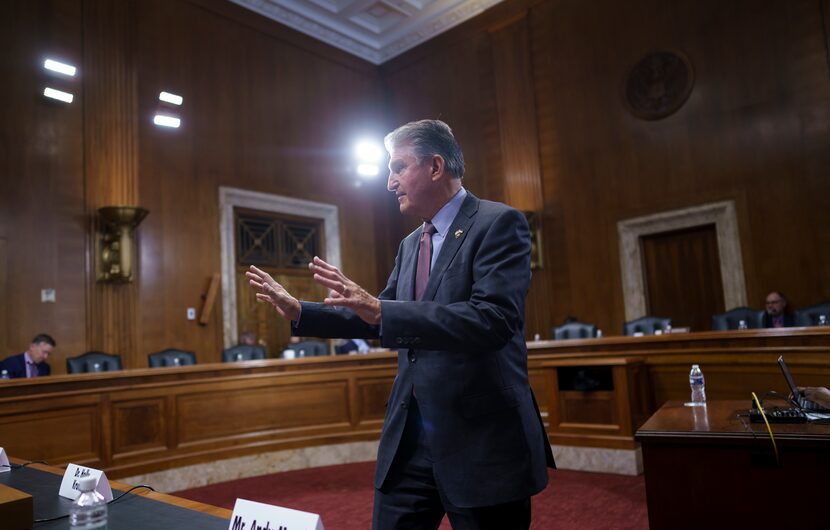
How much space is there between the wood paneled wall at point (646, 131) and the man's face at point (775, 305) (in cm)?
48

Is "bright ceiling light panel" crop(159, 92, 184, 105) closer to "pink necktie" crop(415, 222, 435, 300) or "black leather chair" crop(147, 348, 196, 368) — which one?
"black leather chair" crop(147, 348, 196, 368)

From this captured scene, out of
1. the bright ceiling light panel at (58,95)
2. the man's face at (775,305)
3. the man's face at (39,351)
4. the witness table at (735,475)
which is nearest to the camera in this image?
the witness table at (735,475)

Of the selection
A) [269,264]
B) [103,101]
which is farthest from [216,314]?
[103,101]

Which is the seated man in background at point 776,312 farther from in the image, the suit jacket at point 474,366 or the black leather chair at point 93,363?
the black leather chair at point 93,363

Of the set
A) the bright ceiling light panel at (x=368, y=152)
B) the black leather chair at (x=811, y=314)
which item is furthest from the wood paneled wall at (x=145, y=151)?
the black leather chair at (x=811, y=314)

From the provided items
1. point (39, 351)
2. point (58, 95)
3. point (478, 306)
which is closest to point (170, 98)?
point (58, 95)

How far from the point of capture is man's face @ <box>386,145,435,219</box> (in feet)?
5.01

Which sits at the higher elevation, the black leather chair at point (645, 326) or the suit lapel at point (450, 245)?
the suit lapel at point (450, 245)

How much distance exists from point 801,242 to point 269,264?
259 inches

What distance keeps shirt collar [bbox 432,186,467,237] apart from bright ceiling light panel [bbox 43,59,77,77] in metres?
6.71

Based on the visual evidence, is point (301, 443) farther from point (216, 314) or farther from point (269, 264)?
point (269, 264)

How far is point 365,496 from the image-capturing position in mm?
4211

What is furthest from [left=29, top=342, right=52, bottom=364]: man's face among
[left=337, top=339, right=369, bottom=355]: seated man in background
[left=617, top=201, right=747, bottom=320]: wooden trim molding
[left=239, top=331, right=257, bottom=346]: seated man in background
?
[left=617, top=201, right=747, bottom=320]: wooden trim molding

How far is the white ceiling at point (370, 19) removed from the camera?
9164 millimetres
